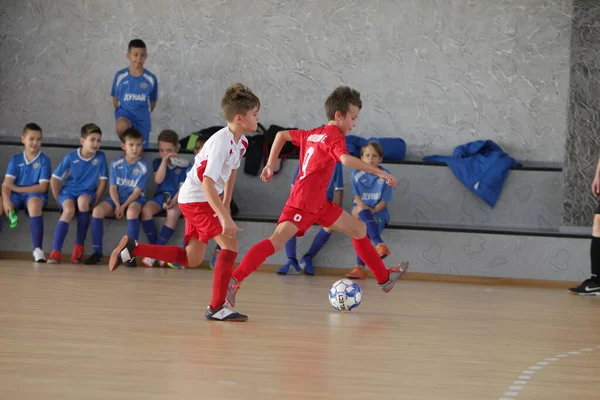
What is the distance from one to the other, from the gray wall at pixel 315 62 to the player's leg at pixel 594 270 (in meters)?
2.17

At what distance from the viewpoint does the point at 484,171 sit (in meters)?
7.54

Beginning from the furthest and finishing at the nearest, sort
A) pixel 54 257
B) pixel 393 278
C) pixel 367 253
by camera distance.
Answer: pixel 54 257, pixel 393 278, pixel 367 253

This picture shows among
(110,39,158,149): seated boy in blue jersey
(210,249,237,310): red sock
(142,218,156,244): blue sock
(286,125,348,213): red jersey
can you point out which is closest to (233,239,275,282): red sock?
(210,249,237,310): red sock

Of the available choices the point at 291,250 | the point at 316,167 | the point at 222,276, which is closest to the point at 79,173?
the point at 291,250

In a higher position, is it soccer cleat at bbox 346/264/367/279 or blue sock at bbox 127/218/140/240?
blue sock at bbox 127/218/140/240

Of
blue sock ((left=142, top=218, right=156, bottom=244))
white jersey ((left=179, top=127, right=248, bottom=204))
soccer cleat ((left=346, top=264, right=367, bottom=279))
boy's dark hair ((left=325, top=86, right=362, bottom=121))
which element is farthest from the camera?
blue sock ((left=142, top=218, right=156, bottom=244))

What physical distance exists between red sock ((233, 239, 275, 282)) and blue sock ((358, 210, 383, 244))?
256 centimetres

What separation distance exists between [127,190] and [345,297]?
3173 mm

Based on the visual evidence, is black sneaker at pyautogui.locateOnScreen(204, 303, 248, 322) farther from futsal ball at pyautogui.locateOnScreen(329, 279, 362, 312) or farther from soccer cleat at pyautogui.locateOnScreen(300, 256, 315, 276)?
soccer cleat at pyautogui.locateOnScreen(300, 256, 315, 276)

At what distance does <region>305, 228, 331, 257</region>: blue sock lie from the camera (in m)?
7.00

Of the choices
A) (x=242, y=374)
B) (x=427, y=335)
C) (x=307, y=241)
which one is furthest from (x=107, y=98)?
(x=242, y=374)

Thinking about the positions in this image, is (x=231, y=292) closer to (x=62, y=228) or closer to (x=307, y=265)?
(x=307, y=265)

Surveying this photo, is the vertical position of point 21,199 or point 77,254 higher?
point 21,199

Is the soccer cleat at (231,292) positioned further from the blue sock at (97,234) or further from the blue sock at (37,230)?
the blue sock at (37,230)
